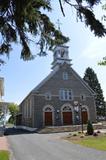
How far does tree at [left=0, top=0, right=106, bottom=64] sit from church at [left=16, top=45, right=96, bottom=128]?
1344 inches

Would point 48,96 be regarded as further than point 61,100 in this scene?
No

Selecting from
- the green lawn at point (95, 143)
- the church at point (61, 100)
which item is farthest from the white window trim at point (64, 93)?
the green lawn at point (95, 143)

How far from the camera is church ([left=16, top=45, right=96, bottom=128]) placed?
138ft

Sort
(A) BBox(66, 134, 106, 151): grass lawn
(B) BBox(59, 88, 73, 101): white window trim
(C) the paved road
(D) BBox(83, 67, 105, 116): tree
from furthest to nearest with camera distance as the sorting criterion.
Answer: (D) BBox(83, 67, 105, 116): tree < (B) BBox(59, 88, 73, 101): white window trim < (A) BBox(66, 134, 106, 151): grass lawn < (C) the paved road

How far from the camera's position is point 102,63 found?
35.4 ft

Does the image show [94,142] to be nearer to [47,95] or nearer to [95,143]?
[95,143]

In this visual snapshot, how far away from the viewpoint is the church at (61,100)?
1652 inches

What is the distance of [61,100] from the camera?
43750 mm

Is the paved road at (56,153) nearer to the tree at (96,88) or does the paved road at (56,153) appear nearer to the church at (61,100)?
the church at (61,100)

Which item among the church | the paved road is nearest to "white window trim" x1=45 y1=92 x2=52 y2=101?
the church

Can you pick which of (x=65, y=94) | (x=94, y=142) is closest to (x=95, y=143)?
(x=94, y=142)

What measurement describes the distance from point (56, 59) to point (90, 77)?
76.5 feet

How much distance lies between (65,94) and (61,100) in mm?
1418

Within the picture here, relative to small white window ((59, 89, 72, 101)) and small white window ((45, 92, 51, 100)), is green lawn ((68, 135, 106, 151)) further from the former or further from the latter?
small white window ((59, 89, 72, 101))
